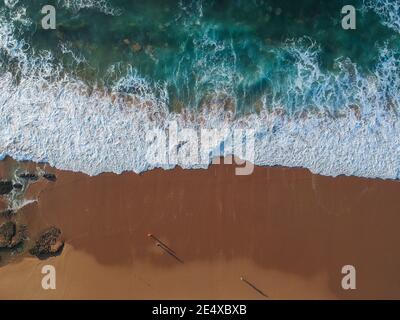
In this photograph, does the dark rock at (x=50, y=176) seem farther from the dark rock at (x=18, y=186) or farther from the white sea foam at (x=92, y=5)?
the white sea foam at (x=92, y=5)

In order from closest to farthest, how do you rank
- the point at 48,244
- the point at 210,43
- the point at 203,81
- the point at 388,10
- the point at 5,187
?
the point at 48,244 < the point at 5,187 < the point at 203,81 < the point at 210,43 < the point at 388,10

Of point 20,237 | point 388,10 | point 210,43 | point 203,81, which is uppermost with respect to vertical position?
point 388,10

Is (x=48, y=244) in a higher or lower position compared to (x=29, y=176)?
lower

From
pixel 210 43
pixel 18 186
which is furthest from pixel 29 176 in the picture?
pixel 210 43

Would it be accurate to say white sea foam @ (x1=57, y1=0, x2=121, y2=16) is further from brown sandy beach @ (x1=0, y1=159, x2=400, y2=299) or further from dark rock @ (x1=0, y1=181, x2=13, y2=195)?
dark rock @ (x1=0, y1=181, x2=13, y2=195)

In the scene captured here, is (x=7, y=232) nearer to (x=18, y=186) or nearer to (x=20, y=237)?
(x=20, y=237)

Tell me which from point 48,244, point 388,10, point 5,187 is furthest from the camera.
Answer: point 388,10

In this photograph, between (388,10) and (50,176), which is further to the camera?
(388,10)

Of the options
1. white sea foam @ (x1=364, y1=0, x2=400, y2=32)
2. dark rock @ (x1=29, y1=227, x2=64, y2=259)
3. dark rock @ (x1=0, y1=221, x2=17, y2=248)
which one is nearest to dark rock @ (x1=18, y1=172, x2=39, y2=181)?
dark rock @ (x1=0, y1=221, x2=17, y2=248)
